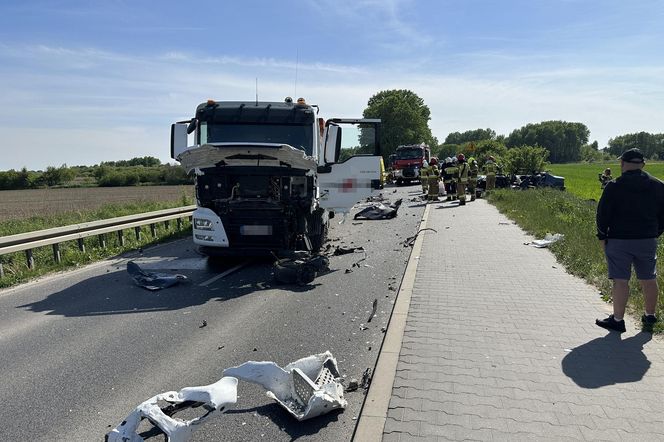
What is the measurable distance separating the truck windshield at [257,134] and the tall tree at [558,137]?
477 ft

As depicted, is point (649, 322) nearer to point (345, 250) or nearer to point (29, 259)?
point (345, 250)

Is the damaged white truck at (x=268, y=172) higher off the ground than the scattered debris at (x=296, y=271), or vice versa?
the damaged white truck at (x=268, y=172)

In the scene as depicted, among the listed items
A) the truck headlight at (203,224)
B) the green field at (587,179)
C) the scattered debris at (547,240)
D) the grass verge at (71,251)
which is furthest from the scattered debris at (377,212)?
the truck headlight at (203,224)

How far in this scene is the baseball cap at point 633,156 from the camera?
491 centimetres

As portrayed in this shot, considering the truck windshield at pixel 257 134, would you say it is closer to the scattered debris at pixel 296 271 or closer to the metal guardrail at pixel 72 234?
the scattered debris at pixel 296 271

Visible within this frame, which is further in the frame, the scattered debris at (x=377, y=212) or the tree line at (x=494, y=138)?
the tree line at (x=494, y=138)

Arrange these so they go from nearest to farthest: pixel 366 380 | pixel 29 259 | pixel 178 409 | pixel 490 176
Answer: pixel 178 409, pixel 366 380, pixel 29 259, pixel 490 176

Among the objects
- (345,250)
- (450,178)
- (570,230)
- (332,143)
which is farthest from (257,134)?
(450,178)

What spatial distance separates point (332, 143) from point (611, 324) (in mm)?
5509

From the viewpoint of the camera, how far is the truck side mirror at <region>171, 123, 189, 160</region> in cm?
892

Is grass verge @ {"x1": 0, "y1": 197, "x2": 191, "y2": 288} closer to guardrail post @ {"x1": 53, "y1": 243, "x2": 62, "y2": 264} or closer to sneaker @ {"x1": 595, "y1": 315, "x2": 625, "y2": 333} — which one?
guardrail post @ {"x1": 53, "y1": 243, "x2": 62, "y2": 264}

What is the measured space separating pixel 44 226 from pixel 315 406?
13298 mm

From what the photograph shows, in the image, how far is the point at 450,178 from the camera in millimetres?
20609

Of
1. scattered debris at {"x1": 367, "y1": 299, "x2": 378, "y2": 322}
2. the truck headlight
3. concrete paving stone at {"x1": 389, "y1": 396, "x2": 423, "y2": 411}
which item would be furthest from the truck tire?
concrete paving stone at {"x1": 389, "y1": 396, "x2": 423, "y2": 411}
